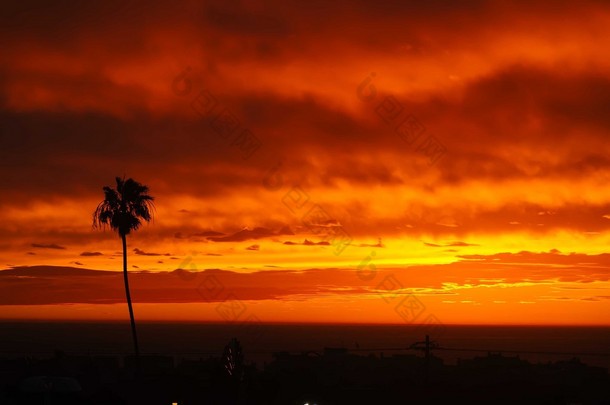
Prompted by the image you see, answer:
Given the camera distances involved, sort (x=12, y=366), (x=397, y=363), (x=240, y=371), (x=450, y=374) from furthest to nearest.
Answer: (x=397, y=363)
(x=450, y=374)
(x=12, y=366)
(x=240, y=371)

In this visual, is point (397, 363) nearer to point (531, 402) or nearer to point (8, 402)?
point (531, 402)

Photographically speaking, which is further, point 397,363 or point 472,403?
point 397,363

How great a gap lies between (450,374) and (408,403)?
918 inches

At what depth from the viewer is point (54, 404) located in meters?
36.8

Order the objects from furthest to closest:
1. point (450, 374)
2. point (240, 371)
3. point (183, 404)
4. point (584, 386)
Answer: point (450, 374) < point (584, 386) < point (183, 404) < point (240, 371)

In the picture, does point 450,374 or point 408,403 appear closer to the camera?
point 408,403

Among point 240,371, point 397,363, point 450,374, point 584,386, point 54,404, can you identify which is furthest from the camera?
point 397,363

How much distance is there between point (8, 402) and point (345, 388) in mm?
20091

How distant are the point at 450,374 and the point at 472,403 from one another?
2272cm

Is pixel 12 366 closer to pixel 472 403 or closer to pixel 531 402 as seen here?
pixel 472 403

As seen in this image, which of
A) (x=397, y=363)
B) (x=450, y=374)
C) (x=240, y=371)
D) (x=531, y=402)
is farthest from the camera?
(x=397, y=363)

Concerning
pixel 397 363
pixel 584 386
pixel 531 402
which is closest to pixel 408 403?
pixel 531 402

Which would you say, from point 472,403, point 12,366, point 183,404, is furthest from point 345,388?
point 12,366

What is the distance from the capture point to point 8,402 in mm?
37906
